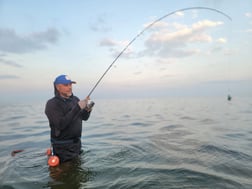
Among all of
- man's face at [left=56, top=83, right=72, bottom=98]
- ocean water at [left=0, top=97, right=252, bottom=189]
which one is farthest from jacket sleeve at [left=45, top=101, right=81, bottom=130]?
ocean water at [left=0, top=97, right=252, bottom=189]

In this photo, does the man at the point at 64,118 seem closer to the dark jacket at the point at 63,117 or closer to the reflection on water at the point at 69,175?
the dark jacket at the point at 63,117

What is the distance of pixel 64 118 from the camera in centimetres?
579

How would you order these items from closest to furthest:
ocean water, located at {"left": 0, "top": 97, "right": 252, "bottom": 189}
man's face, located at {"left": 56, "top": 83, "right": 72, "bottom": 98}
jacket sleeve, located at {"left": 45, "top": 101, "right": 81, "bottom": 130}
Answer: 1. ocean water, located at {"left": 0, "top": 97, "right": 252, "bottom": 189}
2. jacket sleeve, located at {"left": 45, "top": 101, "right": 81, "bottom": 130}
3. man's face, located at {"left": 56, "top": 83, "right": 72, "bottom": 98}

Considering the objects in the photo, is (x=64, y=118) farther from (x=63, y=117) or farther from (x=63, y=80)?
(x=63, y=80)

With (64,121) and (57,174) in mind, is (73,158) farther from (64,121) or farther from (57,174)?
(64,121)

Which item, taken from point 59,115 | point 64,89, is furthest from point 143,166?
point 64,89

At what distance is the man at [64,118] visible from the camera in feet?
19.1

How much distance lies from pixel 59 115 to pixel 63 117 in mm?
132

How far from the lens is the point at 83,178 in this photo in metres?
5.87

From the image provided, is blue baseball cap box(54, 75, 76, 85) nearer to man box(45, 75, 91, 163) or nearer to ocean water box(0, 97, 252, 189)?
man box(45, 75, 91, 163)

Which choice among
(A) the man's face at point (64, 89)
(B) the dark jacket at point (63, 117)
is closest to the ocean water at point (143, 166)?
(B) the dark jacket at point (63, 117)

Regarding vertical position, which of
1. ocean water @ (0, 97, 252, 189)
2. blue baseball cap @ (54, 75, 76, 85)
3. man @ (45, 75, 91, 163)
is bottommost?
ocean water @ (0, 97, 252, 189)

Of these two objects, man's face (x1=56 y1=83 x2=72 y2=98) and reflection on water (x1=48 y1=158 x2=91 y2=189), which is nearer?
reflection on water (x1=48 y1=158 x2=91 y2=189)

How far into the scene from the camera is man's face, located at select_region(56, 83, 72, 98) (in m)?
6.14
